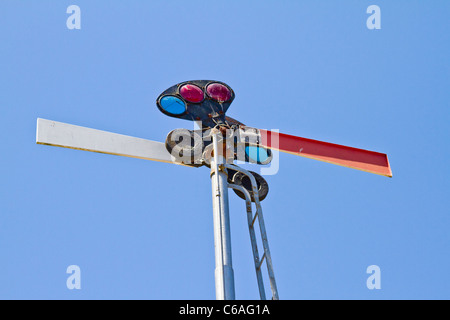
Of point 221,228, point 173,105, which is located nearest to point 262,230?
point 221,228

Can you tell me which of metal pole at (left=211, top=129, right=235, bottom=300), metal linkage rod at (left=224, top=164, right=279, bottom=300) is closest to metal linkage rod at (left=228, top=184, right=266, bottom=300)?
metal linkage rod at (left=224, top=164, right=279, bottom=300)

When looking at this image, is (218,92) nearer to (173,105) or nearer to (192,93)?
(192,93)

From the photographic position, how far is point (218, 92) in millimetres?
10680

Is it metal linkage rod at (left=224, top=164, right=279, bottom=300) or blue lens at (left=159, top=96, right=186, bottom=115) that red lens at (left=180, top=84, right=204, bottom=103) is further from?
metal linkage rod at (left=224, top=164, right=279, bottom=300)

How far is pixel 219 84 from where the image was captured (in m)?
10.8

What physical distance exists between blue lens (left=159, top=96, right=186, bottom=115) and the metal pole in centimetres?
70

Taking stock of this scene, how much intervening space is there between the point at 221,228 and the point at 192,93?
2.38m

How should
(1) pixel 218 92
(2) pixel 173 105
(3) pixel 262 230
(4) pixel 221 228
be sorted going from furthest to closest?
(1) pixel 218 92
(2) pixel 173 105
(3) pixel 262 230
(4) pixel 221 228

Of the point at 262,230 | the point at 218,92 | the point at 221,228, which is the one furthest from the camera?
the point at 218,92

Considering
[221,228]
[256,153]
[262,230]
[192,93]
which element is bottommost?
[221,228]
